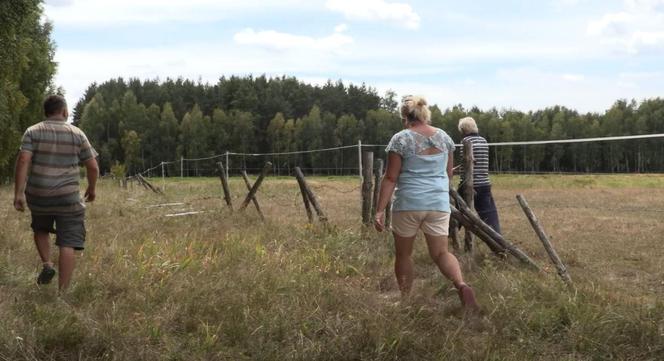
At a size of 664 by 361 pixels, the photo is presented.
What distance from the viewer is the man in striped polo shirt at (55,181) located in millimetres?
4516

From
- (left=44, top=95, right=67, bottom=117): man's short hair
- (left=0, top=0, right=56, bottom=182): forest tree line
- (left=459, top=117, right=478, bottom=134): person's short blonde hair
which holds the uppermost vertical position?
(left=0, top=0, right=56, bottom=182): forest tree line

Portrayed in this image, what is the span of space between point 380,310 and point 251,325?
0.94 metres

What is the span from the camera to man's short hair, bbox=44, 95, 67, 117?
4.62 metres

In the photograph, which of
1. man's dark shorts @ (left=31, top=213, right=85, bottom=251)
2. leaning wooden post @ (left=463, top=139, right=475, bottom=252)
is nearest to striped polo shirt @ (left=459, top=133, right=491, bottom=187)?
leaning wooden post @ (left=463, top=139, right=475, bottom=252)

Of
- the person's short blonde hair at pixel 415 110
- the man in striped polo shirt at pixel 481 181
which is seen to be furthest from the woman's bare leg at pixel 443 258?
the man in striped polo shirt at pixel 481 181

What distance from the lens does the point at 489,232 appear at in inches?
235

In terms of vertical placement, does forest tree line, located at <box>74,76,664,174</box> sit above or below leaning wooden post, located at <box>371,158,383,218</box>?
above

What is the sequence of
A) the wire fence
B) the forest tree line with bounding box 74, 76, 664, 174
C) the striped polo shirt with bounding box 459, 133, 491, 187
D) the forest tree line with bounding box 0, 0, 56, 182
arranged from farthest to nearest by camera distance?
1. the forest tree line with bounding box 74, 76, 664, 174
2. the wire fence
3. the forest tree line with bounding box 0, 0, 56, 182
4. the striped polo shirt with bounding box 459, 133, 491, 187

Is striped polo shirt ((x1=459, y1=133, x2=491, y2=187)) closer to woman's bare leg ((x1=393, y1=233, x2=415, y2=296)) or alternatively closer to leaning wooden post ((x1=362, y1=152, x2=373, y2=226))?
leaning wooden post ((x1=362, y1=152, x2=373, y2=226))

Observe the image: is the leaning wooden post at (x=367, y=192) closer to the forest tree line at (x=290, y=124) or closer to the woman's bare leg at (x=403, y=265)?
the woman's bare leg at (x=403, y=265)

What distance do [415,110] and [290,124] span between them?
91692 mm

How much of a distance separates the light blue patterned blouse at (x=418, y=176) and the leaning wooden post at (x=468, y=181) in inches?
75.4

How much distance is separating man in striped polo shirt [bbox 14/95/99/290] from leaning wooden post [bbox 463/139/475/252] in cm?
388

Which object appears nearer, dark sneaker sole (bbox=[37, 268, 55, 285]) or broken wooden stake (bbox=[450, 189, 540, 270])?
dark sneaker sole (bbox=[37, 268, 55, 285])
